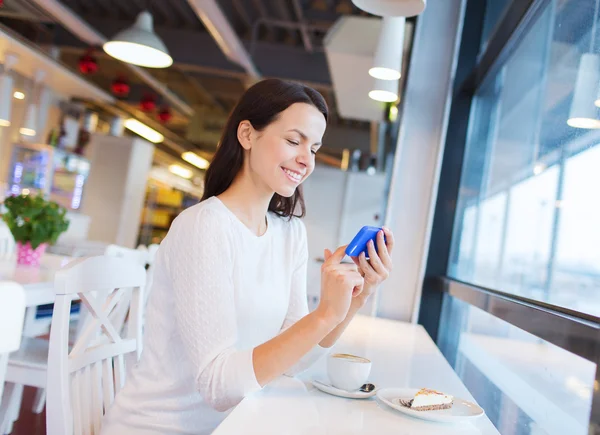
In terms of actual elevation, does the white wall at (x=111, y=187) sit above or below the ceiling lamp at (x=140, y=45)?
below

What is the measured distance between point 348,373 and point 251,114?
65 cm

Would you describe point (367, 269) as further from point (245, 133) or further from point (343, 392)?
point (245, 133)

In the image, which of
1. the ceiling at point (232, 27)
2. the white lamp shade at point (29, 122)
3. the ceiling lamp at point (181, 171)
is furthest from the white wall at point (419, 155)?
the ceiling lamp at point (181, 171)

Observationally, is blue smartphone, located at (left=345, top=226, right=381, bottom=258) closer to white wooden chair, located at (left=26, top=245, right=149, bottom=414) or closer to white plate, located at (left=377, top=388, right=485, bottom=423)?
white plate, located at (left=377, top=388, right=485, bottom=423)

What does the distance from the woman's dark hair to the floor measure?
75.4 inches

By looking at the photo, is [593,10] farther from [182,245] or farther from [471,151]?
[471,151]

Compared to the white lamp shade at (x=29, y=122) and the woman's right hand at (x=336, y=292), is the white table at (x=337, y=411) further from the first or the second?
the white lamp shade at (x=29, y=122)

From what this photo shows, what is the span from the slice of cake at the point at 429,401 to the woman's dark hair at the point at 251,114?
690mm

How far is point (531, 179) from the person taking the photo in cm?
194

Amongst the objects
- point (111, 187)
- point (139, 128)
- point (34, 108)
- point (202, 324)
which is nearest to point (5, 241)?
point (202, 324)

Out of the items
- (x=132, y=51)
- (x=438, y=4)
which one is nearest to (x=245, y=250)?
(x=438, y=4)

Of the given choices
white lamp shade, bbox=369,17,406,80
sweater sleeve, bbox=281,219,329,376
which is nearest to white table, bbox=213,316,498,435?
sweater sleeve, bbox=281,219,329,376

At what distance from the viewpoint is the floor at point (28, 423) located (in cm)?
281

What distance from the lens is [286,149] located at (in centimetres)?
142
